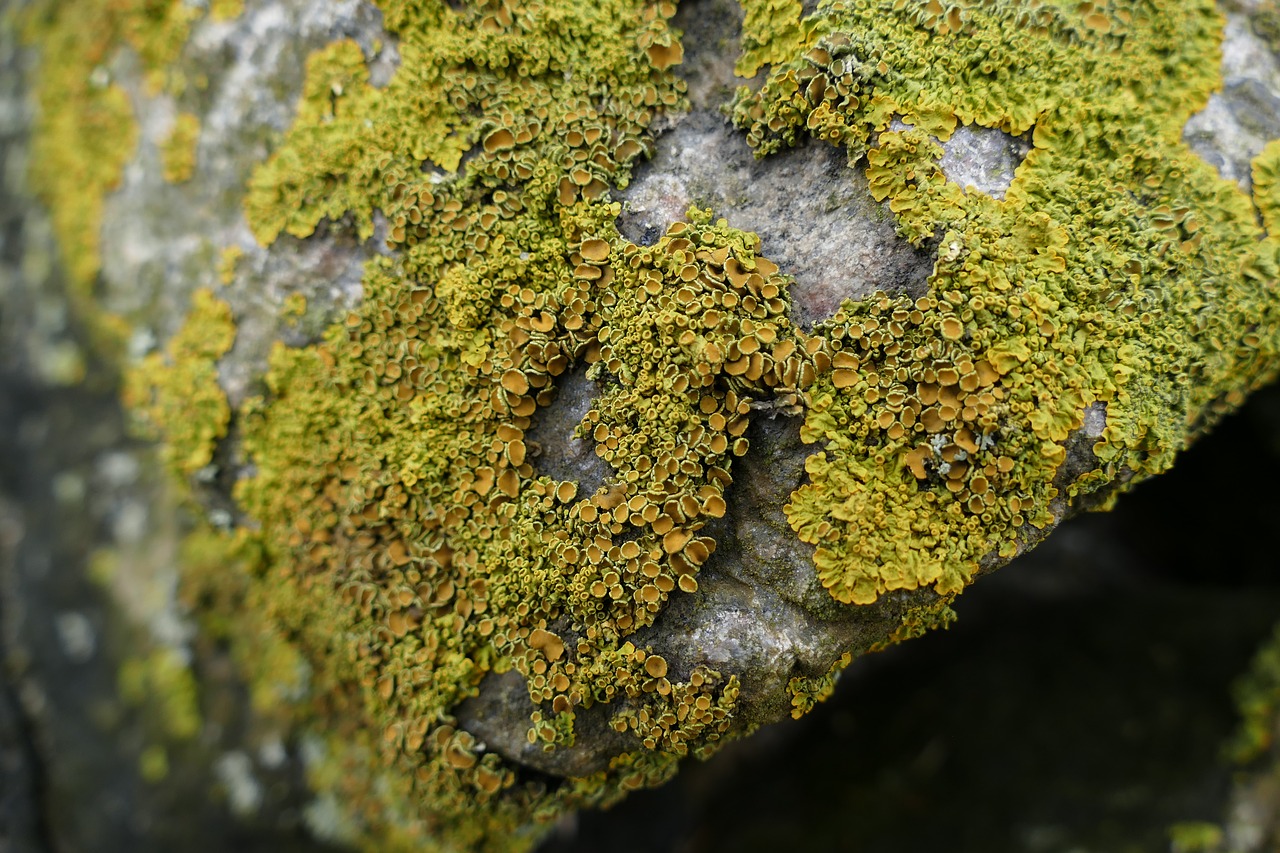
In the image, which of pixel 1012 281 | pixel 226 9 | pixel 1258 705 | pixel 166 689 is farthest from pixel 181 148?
pixel 1258 705

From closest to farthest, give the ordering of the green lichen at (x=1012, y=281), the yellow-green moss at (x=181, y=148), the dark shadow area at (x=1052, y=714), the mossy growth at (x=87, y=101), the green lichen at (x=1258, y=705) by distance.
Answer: the green lichen at (x=1012, y=281) < the yellow-green moss at (x=181, y=148) < the mossy growth at (x=87, y=101) < the green lichen at (x=1258, y=705) < the dark shadow area at (x=1052, y=714)

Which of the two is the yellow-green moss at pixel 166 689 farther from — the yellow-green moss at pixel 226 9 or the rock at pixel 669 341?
the yellow-green moss at pixel 226 9

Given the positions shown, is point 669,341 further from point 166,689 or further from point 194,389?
point 166,689

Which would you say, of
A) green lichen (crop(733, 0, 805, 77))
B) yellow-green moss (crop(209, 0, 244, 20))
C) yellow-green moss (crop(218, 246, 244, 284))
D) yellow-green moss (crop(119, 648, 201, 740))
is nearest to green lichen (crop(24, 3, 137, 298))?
yellow-green moss (crop(209, 0, 244, 20))

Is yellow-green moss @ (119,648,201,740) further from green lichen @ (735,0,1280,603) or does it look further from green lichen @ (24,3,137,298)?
green lichen @ (735,0,1280,603)

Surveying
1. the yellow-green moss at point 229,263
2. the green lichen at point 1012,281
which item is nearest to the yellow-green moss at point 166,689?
the yellow-green moss at point 229,263

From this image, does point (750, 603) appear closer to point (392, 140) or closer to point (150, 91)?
point (392, 140)
